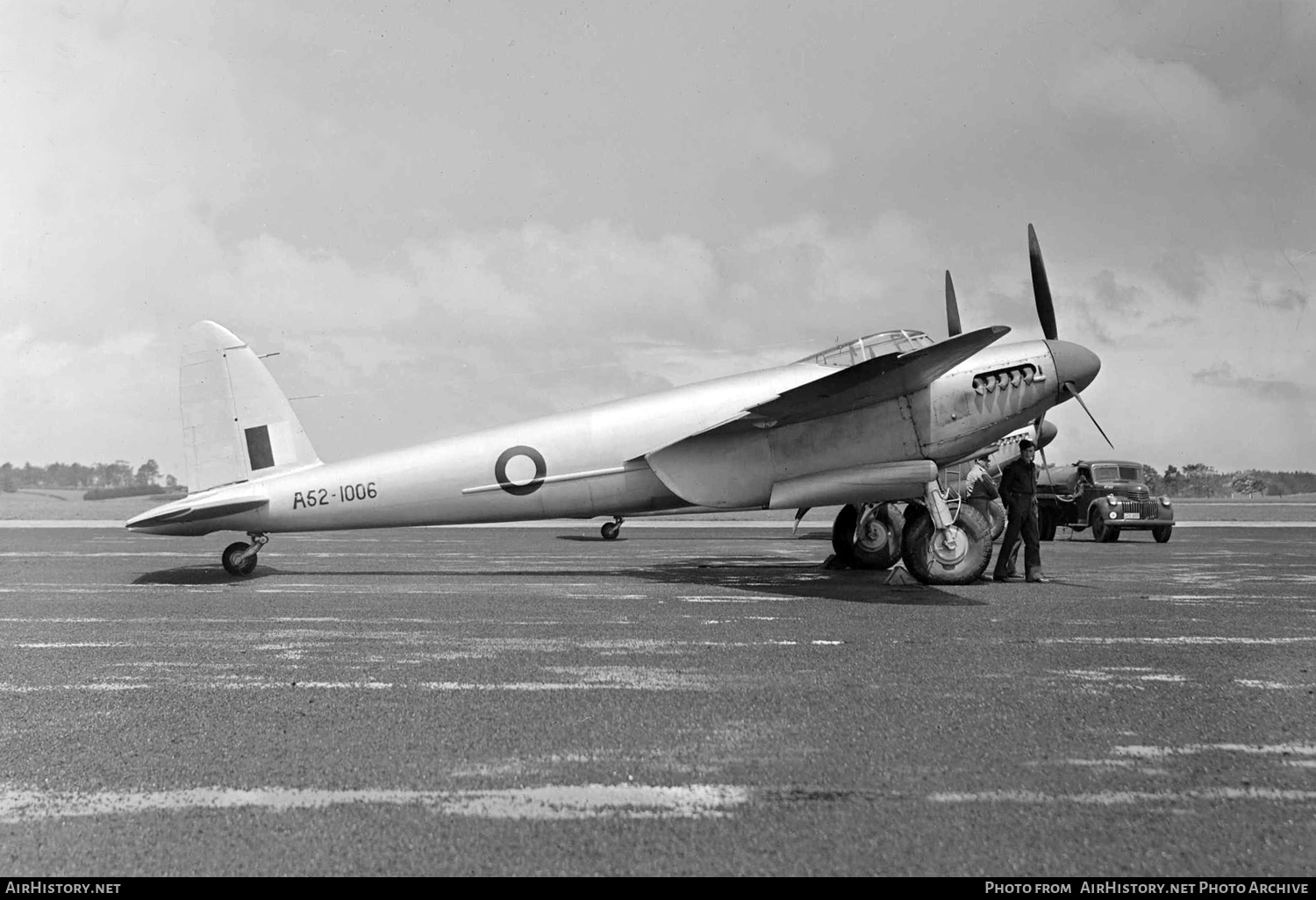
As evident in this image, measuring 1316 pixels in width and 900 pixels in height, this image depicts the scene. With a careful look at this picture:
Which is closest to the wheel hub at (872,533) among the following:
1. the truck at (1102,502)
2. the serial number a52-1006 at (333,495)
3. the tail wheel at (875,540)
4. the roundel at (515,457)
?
the tail wheel at (875,540)

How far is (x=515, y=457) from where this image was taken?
1425 centimetres

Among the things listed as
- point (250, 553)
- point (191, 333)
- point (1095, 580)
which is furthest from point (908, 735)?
point (191, 333)

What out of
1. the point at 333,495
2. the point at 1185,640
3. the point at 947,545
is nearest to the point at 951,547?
the point at 947,545

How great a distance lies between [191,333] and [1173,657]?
1351cm

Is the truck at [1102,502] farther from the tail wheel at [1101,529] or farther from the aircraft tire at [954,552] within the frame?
the aircraft tire at [954,552]

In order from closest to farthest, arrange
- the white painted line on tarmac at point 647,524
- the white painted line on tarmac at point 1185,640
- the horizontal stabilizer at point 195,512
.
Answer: the white painted line on tarmac at point 1185,640, the horizontal stabilizer at point 195,512, the white painted line on tarmac at point 647,524

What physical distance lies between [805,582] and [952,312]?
5682mm

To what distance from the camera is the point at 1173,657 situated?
768cm

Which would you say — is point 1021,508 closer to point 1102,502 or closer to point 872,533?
point 872,533

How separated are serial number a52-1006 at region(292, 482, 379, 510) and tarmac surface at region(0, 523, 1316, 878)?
2599mm

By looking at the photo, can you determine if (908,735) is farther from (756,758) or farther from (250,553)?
(250,553)

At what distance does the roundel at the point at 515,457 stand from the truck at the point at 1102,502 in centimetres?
1625

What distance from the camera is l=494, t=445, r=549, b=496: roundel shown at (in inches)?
558

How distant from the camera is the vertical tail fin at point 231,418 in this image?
47.9 feet
